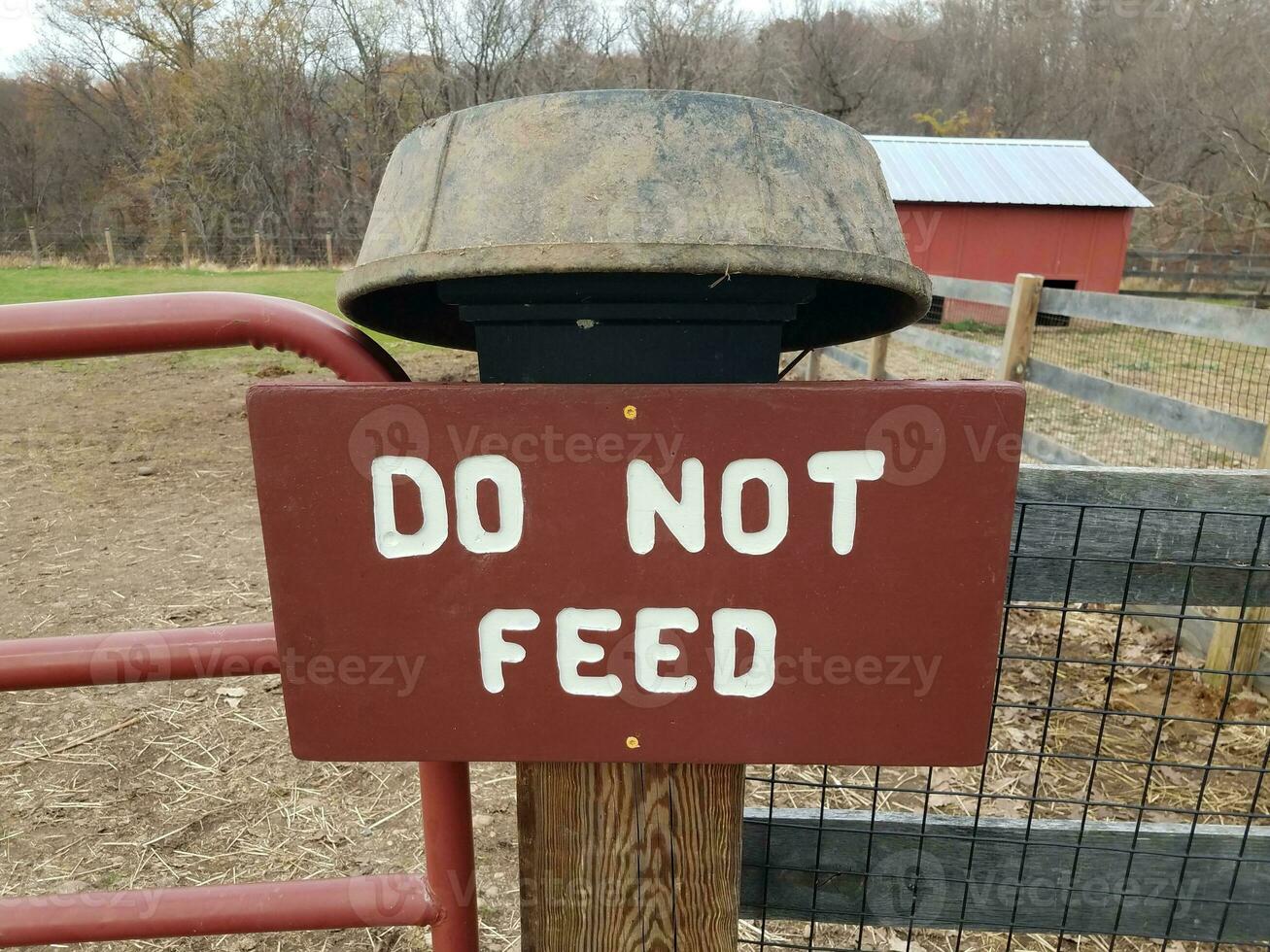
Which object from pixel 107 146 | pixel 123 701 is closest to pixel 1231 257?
pixel 123 701

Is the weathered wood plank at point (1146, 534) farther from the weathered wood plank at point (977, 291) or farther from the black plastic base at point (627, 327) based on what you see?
the weathered wood plank at point (977, 291)

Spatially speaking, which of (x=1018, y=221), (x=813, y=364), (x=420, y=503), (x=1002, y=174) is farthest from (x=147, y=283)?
(x=420, y=503)

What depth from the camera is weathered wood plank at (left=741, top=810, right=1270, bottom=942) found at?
1503 millimetres

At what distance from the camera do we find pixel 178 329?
2.81 ft

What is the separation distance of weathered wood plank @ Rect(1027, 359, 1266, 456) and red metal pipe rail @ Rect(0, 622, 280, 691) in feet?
11.4

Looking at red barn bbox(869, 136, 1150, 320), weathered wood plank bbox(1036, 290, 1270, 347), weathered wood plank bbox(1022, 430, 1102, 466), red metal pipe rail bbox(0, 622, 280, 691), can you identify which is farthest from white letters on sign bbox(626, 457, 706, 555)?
red barn bbox(869, 136, 1150, 320)

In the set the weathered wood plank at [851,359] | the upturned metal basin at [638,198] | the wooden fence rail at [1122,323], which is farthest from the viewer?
the weathered wood plank at [851,359]

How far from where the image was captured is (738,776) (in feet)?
3.07

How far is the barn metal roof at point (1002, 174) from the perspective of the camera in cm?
1609

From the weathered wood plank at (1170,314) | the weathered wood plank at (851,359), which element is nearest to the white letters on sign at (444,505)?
the weathered wood plank at (1170,314)

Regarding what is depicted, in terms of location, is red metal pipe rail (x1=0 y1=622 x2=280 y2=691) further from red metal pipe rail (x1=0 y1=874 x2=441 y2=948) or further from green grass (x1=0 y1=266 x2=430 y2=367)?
green grass (x1=0 y1=266 x2=430 y2=367)

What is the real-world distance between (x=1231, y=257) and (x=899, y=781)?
94.7 ft

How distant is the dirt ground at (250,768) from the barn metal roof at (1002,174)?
14.5 metres

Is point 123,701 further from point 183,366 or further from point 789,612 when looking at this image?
point 183,366
